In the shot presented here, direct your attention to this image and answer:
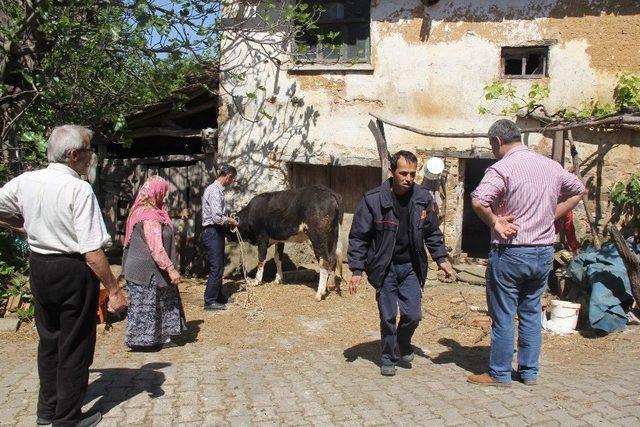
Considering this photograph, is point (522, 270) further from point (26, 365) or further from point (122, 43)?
point (122, 43)

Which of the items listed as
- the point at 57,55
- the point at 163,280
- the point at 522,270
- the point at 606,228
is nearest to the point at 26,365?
the point at 163,280

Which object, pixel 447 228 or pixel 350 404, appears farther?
pixel 447 228

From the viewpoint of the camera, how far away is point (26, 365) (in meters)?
4.95

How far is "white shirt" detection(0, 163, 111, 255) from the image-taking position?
3.39m

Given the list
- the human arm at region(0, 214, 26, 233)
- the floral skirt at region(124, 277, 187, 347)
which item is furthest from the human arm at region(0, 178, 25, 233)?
the floral skirt at region(124, 277, 187, 347)

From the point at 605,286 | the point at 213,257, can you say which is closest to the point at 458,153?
the point at 605,286

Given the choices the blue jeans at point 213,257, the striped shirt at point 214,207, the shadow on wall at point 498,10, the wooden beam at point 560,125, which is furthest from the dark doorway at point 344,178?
the blue jeans at point 213,257

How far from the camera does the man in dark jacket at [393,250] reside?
4.66 metres

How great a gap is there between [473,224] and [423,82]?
168 inches

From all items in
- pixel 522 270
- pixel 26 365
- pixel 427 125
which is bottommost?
pixel 26 365

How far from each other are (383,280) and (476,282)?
173 inches

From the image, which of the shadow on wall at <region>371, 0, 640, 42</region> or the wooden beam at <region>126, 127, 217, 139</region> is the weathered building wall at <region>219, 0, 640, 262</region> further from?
the wooden beam at <region>126, 127, 217, 139</region>

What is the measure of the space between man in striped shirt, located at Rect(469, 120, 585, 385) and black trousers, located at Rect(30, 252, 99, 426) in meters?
2.76

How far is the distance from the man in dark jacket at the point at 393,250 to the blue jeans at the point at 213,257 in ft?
9.37
